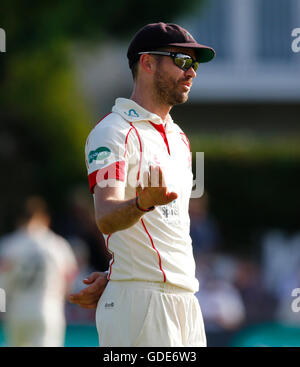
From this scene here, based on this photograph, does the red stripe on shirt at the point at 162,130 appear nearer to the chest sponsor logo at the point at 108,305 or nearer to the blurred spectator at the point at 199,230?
the chest sponsor logo at the point at 108,305

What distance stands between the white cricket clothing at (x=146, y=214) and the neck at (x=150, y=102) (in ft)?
0.30

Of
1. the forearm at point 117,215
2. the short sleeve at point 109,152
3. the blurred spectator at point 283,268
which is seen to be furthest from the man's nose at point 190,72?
the blurred spectator at point 283,268

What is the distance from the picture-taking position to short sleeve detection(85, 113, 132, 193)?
4113 millimetres

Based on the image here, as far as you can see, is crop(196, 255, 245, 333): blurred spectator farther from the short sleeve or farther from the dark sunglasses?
the short sleeve

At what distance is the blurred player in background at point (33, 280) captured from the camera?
9.74 m

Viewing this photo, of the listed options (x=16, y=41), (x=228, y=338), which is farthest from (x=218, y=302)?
(x=16, y=41)

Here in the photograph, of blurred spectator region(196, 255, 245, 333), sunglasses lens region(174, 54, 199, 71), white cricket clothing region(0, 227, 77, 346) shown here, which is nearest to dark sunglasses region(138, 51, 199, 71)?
sunglasses lens region(174, 54, 199, 71)

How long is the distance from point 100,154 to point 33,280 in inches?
230

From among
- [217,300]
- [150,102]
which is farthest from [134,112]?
[217,300]

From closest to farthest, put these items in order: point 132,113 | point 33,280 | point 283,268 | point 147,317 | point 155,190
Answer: point 155,190
point 147,317
point 132,113
point 33,280
point 283,268

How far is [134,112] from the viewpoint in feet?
14.6

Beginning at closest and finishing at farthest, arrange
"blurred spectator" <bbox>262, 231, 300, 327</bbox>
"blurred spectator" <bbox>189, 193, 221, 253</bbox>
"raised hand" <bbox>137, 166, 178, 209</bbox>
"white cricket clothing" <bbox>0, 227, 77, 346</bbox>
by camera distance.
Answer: "raised hand" <bbox>137, 166, 178, 209</bbox>
"white cricket clothing" <bbox>0, 227, 77, 346</bbox>
"blurred spectator" <bbox>262, 231, 300, 327</bbox>
"blurred spectator" <bbox>189, 193, 221, 253</bbox>

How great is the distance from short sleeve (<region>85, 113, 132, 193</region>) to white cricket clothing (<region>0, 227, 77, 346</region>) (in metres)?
5.58

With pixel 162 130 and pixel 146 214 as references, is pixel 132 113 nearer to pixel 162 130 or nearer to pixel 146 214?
pixel 162 130
